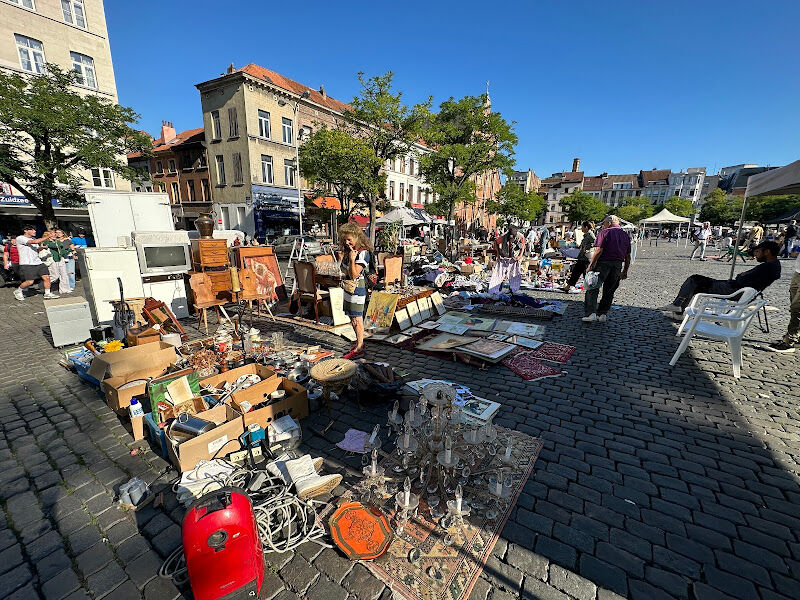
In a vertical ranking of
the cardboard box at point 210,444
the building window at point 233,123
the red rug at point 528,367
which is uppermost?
the building window at point 233,123

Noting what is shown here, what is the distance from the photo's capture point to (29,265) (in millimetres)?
10047

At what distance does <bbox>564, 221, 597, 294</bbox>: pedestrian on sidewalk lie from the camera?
1102 centimetres

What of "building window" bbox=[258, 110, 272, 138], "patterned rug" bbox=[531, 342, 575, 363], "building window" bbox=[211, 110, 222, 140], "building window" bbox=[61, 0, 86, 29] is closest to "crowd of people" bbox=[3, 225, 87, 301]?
"patterned rug" bbox=[531, 342, 575, 363]

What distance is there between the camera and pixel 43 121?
41.5ft

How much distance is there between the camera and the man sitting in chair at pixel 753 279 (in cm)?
597

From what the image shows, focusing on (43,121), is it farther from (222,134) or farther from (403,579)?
(403,579)

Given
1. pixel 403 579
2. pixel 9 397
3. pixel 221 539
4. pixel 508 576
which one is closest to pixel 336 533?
pixel 403 579

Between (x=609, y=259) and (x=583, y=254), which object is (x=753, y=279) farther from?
(x=583, y=254)

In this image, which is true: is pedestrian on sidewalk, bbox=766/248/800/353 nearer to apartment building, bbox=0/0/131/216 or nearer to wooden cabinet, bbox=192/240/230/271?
wooden cabinet, bbox=192/240/230/271

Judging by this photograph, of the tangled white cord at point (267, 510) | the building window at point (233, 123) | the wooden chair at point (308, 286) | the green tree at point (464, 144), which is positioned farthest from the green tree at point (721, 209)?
the tangled white cord at point (267, 510)

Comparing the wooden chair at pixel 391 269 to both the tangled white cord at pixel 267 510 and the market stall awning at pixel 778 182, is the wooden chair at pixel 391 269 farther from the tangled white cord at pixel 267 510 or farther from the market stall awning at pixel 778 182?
the market stall awning at pixel 778 182

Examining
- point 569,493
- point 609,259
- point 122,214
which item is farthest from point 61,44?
point 569,493

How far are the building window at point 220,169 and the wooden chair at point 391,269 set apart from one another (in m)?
Result: 24.1

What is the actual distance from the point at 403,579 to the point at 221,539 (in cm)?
115
